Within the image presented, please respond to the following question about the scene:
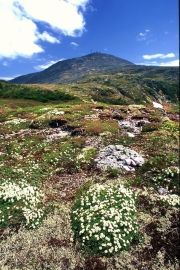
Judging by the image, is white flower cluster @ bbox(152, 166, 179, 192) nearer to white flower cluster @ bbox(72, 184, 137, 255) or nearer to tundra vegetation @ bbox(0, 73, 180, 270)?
tundra vegetation @ bbox(0, 73, 180, 270)

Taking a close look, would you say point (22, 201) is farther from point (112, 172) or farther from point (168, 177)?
point (168, 177)

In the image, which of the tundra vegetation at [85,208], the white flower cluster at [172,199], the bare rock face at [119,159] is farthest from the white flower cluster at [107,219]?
the bare rock face at [119,159]

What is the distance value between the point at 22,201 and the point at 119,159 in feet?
35.3

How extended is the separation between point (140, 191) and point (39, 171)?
9.67m

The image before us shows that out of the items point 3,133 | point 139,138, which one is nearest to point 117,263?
point 139,138

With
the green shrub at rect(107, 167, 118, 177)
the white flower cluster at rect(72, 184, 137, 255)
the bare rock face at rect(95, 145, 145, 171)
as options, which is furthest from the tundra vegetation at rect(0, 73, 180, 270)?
the bare rock face at rect(95, 145, 145, 171)

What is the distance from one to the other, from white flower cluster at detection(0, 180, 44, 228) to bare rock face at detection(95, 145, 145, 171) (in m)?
7.61

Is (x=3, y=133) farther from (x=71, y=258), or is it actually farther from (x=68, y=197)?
(x=71, y=258)

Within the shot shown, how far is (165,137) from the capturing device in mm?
30766

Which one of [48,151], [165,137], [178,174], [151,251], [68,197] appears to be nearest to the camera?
[151,251]

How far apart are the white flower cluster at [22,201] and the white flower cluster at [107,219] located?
2.83 meters

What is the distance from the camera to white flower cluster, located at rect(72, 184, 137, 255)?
13.8 metres

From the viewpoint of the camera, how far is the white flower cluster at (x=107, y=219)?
13781 mm

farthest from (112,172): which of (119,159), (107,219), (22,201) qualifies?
(22,201)
